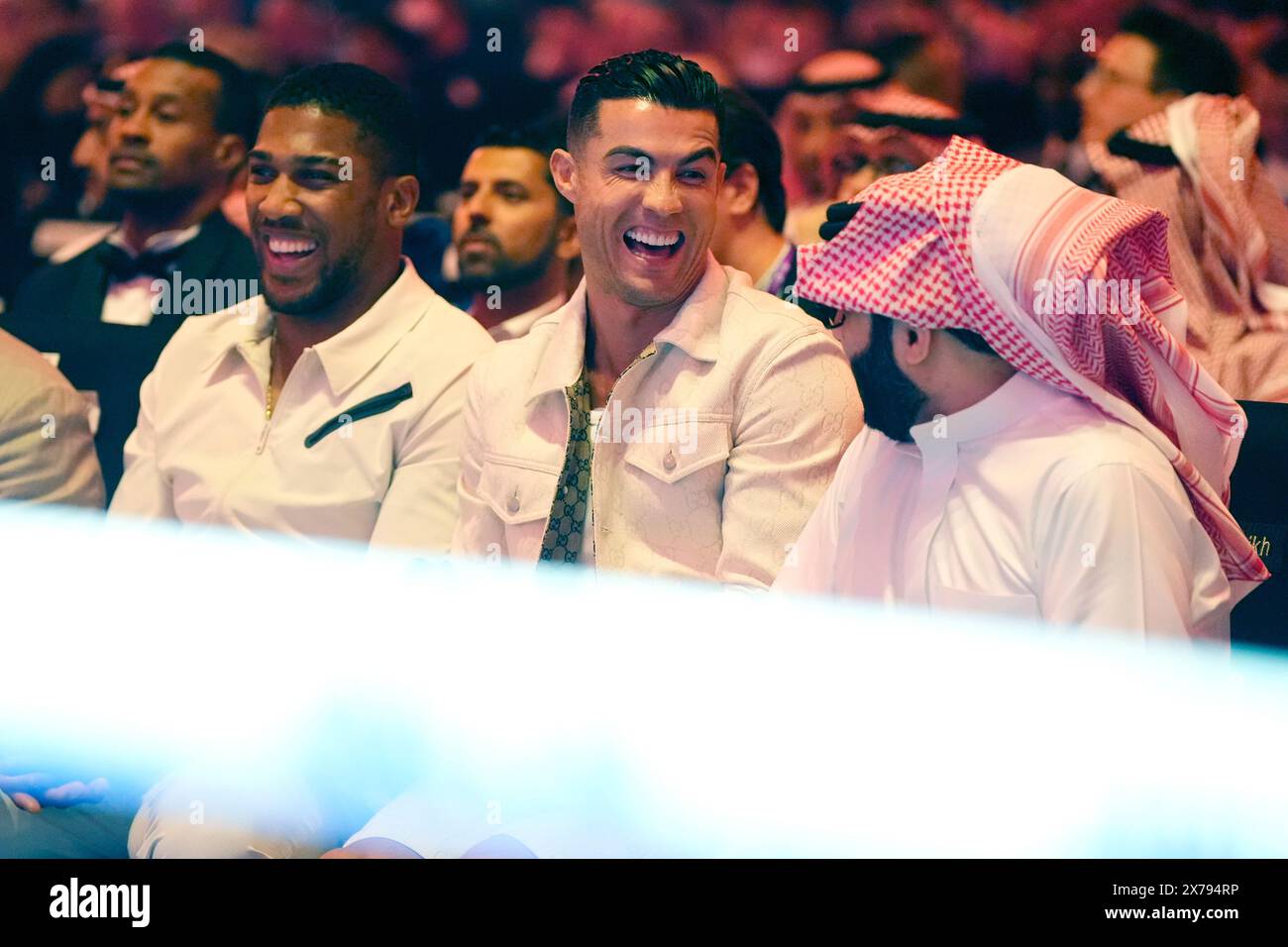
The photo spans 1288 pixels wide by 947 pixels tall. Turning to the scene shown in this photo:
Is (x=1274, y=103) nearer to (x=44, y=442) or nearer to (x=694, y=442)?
(x=694, y=442)

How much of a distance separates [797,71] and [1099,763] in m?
1.64

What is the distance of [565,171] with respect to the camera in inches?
126

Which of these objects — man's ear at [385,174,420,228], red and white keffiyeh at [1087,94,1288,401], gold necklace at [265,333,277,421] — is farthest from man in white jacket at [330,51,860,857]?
red and white keffiyeh at [1087,94,1288,401]

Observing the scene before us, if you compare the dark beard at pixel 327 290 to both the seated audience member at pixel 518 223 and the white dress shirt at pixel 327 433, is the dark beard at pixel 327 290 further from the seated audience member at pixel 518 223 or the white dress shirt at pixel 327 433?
the seated audience member at pixel 518 223

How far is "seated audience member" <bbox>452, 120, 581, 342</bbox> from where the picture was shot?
3.59 metres

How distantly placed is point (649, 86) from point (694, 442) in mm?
673

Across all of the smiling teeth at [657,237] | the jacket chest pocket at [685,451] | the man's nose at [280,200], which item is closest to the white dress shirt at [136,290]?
the man's nose at [280,200]

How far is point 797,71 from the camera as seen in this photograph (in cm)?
360

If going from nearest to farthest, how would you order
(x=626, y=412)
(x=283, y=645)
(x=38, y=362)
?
(x=626, y=412)
(x=283, y=645)
(x=38, y=362)

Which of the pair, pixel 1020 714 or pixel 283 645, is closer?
pixel 1020 714

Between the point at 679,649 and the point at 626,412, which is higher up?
the point at 626,412

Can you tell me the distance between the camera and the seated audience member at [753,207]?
3.49m
